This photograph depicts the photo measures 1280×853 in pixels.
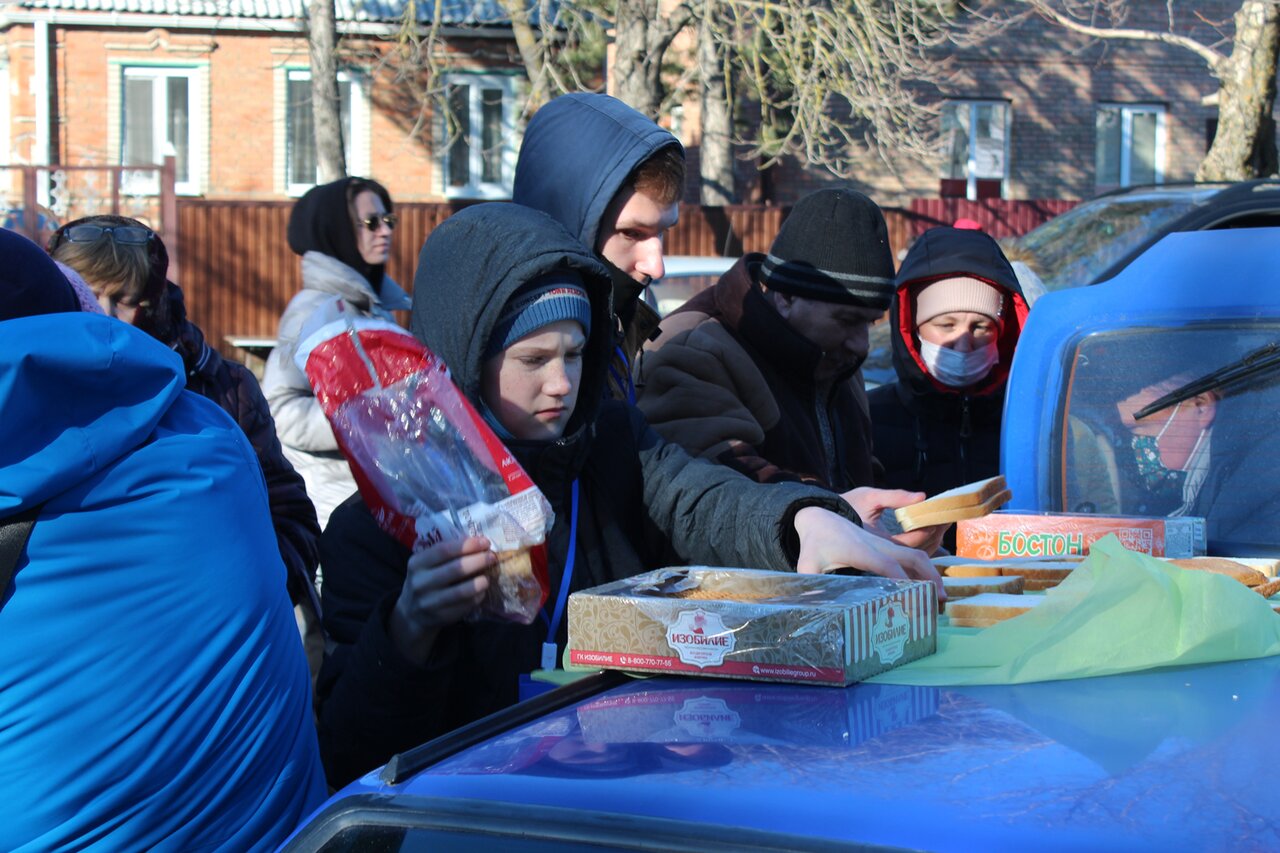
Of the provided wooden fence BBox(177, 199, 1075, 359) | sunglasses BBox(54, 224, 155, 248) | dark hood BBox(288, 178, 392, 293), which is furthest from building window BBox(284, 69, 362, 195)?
sunglasses BBox(54, 224, 155, 248)

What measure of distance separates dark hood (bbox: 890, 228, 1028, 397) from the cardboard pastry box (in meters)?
2.65

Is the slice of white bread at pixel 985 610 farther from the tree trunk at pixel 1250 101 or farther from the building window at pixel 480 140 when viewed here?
the building window at pixel 480 140

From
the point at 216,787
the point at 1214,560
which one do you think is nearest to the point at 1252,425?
the point at 1214,560

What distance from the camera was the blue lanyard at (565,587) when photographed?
2145mm

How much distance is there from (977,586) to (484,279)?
0.91 metres

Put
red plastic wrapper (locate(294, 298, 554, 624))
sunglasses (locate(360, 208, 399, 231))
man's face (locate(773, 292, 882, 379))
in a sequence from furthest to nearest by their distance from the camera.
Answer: sunglasses (locate(360, 208, 399, 231))
man's face (locate(773, 292, 882, 379))
red plastic wrapper (locate(294, 298, 554, 624))

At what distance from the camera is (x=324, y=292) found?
5.91 metres

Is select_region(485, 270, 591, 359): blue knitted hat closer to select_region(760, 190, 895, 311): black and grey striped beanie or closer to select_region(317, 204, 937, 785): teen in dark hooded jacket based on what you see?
select_region(317, 204, 937, 785): teen in dark hooded jacket

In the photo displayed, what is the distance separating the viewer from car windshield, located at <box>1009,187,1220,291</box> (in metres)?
8.29

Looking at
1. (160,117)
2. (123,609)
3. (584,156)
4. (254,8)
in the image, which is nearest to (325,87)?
(254,8)

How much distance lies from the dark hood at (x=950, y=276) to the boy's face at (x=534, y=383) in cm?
226

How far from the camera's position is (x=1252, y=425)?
10.6 feet

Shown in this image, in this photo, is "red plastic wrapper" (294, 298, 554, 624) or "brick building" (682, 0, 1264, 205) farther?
"brick building" (682, 0, 1264, 205)

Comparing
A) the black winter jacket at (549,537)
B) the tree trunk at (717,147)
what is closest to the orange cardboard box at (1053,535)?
the black winter jacket at (549,537)
